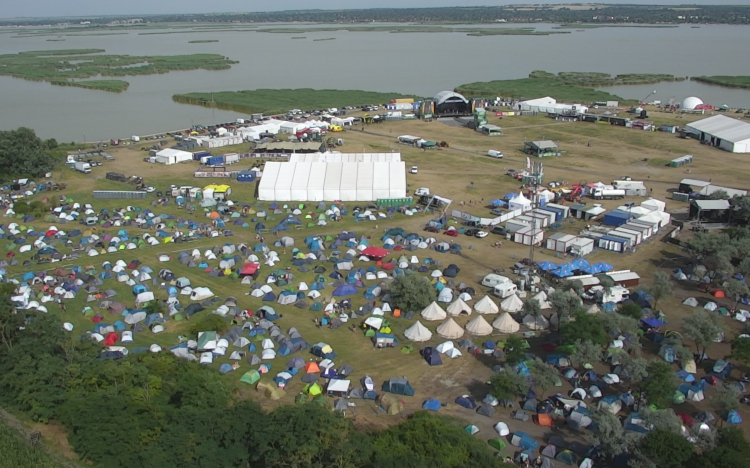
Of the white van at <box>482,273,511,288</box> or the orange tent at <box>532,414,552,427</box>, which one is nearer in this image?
the orange tent at <box>532,414,552,427</box>

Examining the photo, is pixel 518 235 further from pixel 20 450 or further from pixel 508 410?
pixel 20 450

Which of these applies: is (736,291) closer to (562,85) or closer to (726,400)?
(726,400)

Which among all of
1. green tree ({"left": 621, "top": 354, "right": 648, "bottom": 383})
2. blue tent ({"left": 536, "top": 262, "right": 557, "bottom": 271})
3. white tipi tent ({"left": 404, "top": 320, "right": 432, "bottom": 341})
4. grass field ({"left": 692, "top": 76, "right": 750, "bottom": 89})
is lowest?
white tipi tent ({"left": 404, "top": 320, "right": 432, "bottom": 341})

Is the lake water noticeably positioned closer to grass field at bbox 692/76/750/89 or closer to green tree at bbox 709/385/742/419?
grass field at bbox 692/76/750/89

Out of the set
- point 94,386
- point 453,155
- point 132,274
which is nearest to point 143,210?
point 132,274

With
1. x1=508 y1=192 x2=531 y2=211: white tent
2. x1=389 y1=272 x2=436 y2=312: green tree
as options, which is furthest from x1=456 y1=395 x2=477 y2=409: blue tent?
x1=508 y1=192 x2=531 y2=211: white tent

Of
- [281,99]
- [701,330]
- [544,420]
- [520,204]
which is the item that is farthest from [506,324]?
[281,99]

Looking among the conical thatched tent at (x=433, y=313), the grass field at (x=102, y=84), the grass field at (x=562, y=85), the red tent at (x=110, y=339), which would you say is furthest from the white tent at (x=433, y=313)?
the grass field at (x=102, y=84)
